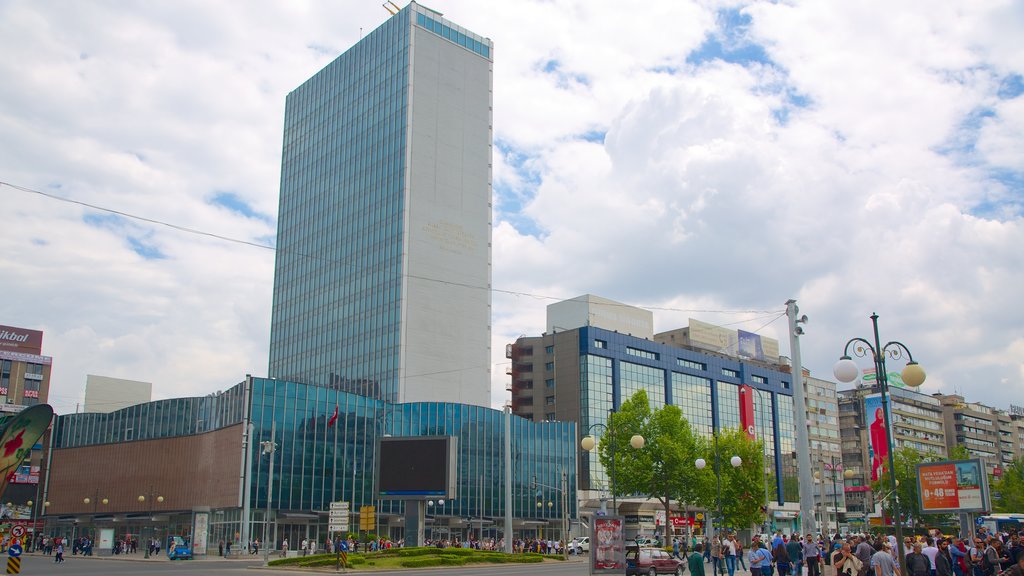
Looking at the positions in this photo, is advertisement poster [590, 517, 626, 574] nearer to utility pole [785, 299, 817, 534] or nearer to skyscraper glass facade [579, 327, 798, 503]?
utility pole [785, 299, 817, 534]

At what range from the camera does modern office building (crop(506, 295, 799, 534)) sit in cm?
11688

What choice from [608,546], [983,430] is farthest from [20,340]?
[983,430]

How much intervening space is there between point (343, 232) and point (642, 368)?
49.1 meters

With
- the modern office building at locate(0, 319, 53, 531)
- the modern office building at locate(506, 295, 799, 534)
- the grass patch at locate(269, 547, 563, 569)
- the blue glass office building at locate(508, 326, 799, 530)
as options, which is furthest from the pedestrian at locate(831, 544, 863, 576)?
the modern office building at locate(0, 319, 53, 531)

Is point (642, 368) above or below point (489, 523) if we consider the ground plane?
above

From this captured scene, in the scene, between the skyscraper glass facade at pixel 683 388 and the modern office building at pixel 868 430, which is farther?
the modern office building at pixel 868 430

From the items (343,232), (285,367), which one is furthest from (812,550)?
(285,367)

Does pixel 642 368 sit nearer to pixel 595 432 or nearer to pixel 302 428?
pixel 595 432

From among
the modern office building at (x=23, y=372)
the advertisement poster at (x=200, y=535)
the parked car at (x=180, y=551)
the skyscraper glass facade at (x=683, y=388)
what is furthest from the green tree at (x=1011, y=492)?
the modern office building at (x=23, y=372)

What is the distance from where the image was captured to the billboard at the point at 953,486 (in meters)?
32.1

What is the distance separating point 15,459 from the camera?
26188 millimetres

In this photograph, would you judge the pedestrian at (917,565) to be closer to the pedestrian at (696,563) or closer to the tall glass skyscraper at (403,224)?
the pedestrian at (696,563)

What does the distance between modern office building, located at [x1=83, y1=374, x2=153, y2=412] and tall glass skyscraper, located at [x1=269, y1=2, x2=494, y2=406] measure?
124ft

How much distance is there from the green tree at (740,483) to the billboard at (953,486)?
49.5m
